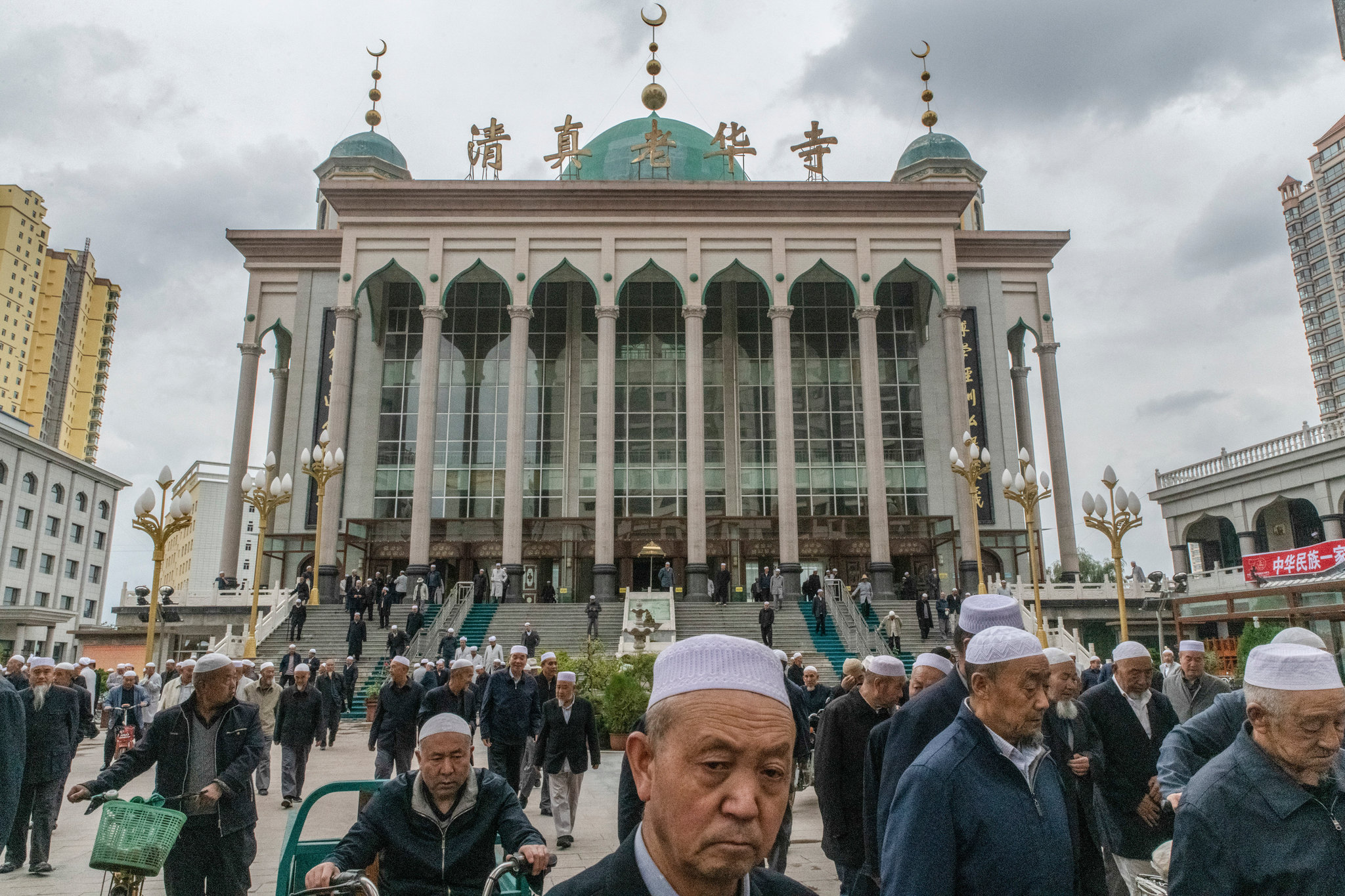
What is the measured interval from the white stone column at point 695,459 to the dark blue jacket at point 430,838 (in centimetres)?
2684

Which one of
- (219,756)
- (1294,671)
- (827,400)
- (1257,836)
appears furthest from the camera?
(827,400)

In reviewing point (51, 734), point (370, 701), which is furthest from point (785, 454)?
point (51, 734)

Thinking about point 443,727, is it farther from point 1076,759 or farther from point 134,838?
point 1076,759

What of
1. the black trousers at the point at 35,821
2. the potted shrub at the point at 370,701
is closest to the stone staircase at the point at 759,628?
the potted shrub at the point at 370,701

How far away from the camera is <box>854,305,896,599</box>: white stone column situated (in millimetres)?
31312

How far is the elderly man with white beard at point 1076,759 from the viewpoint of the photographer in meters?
3.18

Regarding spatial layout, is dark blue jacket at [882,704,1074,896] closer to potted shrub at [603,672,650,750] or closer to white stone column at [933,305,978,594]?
potted shrub at [603,672,650,750]

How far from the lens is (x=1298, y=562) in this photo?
25016 millimetres

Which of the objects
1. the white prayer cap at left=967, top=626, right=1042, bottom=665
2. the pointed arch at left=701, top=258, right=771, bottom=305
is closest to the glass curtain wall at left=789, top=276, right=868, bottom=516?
the pointed arch at left=701, top=258, right=771, bottom=305

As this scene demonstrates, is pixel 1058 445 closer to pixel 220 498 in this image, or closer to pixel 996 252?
pixel 996 252

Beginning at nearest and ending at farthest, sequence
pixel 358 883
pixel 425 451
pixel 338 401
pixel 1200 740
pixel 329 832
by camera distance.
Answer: pixel 358 883 < pixel 1200 740 < pixel 329 832 < pixel 425 451 < pixel 338 401

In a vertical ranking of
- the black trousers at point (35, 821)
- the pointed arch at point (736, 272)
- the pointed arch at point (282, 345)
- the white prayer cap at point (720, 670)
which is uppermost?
the pointed arch at point (736, 272)

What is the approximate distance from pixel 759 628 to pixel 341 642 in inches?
481

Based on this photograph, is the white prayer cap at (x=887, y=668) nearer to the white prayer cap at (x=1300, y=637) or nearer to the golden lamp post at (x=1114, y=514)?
the white prayer cap at (x=1300, y=637)
